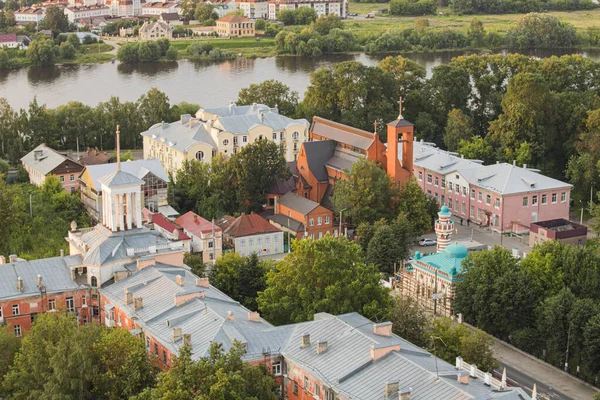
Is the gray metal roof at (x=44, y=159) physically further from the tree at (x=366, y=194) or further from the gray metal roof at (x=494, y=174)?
the gray metal roof at (x=494, y=174)

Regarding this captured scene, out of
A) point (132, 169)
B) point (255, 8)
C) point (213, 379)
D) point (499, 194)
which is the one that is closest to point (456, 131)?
point (499, 194)

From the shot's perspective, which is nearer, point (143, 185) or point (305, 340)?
point (305, 340)

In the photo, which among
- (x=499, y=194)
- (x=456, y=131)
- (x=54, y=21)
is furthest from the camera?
(x=54, y=21)

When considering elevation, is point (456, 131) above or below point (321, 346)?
above

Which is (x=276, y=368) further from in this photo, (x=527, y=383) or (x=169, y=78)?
(x=169, y=78)

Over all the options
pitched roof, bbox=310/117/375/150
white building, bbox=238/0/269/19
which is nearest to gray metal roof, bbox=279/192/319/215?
pitched roof, bbox=310/117/375/150

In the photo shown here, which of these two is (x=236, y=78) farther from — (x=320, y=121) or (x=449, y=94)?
(x=320, y=121)

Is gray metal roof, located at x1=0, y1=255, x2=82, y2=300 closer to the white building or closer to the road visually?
the road
